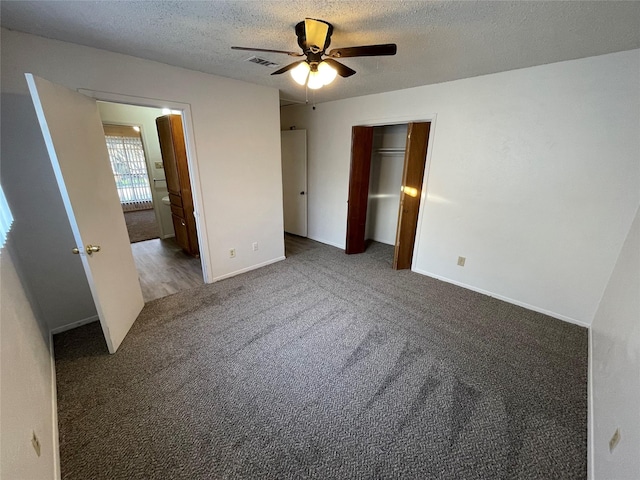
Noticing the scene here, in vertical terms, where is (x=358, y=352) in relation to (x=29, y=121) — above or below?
below

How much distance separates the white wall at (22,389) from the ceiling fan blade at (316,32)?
7.12ft

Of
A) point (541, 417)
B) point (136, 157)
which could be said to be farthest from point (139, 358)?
point (136, 157)

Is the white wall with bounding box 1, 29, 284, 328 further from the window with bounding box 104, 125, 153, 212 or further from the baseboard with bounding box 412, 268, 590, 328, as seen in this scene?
the window with bounding box 104, 125, 153, 212

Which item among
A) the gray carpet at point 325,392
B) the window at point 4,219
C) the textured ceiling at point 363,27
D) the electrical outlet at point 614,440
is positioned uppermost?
the textured ceiling at point 363,27

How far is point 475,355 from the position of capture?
6.63 feet

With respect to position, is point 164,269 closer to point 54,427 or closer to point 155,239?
point 155,239

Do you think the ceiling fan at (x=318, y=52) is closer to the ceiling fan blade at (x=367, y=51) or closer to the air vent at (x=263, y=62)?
the ceiling fan blade at (x=367, y=51)

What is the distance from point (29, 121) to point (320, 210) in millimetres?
3444

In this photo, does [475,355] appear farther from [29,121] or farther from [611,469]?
[29,121]

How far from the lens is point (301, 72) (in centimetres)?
181

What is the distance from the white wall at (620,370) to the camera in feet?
3.47

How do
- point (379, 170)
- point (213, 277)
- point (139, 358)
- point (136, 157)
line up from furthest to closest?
point (136, 157)
point (379, 170)
point (213, 277)
point (139, 358)

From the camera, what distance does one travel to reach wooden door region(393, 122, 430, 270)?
302 centimetres

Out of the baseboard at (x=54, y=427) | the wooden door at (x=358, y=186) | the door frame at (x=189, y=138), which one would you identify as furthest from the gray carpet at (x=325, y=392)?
the wooden door at (x=358, y=186)
